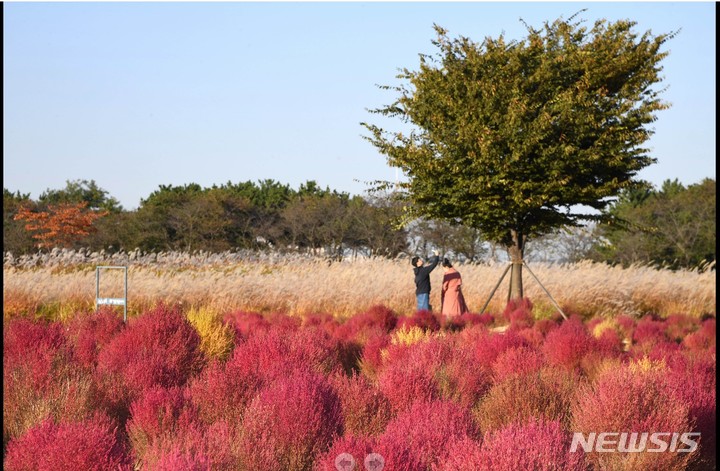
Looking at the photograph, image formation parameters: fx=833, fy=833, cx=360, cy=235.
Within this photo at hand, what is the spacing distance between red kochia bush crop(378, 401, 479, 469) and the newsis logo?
0.70m

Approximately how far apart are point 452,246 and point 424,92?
24.5 metres

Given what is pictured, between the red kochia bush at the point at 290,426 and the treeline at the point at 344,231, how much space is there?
34771 mm

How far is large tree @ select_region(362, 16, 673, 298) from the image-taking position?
16281 millimetres

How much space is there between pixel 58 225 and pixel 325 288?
28.1 metres

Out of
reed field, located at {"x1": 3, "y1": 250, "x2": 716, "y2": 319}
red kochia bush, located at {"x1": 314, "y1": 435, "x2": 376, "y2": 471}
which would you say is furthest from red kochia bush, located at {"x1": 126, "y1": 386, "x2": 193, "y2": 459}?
reed field, located at {"x1": 3, "y1": 250, "x2": 716, "y2": 319}

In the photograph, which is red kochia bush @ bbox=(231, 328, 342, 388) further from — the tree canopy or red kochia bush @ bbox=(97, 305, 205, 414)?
the tree canopy

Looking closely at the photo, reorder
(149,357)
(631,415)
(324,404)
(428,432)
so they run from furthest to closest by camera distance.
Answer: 1. (149,357)
2. (324,404)
3. (631,415)
4. (428,432)

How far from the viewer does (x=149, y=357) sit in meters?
7.63

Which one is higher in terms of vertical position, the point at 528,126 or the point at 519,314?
the point at 528,126

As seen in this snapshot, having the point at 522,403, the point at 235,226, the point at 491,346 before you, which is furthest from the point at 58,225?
the point at 522,403

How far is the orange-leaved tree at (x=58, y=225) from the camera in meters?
41.5

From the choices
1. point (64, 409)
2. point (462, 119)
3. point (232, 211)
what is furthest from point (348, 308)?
point (232, 211)

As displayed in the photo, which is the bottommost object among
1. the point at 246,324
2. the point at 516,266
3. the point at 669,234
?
the point at 246,324

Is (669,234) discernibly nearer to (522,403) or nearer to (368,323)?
(368,323)
